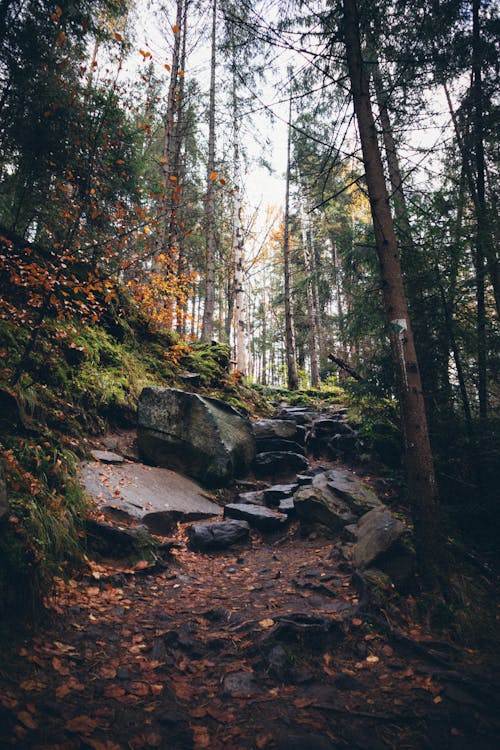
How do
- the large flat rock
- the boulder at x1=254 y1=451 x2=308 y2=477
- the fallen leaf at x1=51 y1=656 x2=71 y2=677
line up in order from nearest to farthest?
the fallen leaf at x1=51 y1=656 x2=71 y2=677
the large flat rock
the boulder at x1=254 y1=451 x2=308 y2=477

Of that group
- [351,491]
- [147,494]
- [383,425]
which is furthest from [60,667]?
[383,425]

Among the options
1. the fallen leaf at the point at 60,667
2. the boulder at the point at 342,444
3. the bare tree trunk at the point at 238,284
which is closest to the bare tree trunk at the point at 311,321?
the bare tree trunk at the point at 238,284

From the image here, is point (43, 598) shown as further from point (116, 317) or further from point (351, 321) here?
point (351, 321)

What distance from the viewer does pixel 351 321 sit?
823cm

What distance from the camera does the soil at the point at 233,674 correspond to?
81.5 inches

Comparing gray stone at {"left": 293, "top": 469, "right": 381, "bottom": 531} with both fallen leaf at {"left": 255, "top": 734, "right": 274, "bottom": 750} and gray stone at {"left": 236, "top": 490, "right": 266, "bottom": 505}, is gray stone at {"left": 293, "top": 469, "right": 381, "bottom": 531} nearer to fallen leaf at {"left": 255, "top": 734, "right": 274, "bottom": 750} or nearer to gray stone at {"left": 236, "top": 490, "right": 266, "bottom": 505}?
gray stone at {"left": 236, "top": 490, "right": 266, "bottom": 505}

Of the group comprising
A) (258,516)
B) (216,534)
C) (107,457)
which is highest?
(107,457)

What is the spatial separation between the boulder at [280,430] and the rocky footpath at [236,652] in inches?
150

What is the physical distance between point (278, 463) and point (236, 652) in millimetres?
5532

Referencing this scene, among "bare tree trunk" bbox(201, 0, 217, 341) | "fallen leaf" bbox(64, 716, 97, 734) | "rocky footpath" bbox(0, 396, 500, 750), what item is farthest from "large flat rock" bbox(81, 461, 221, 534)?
"bare tree trunk" bbox(201, 0, 217, 341)

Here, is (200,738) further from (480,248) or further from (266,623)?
(480,248)

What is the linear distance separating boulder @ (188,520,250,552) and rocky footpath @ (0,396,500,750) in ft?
0.06

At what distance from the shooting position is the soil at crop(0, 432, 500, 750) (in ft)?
6.79

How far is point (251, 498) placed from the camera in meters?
6.88
